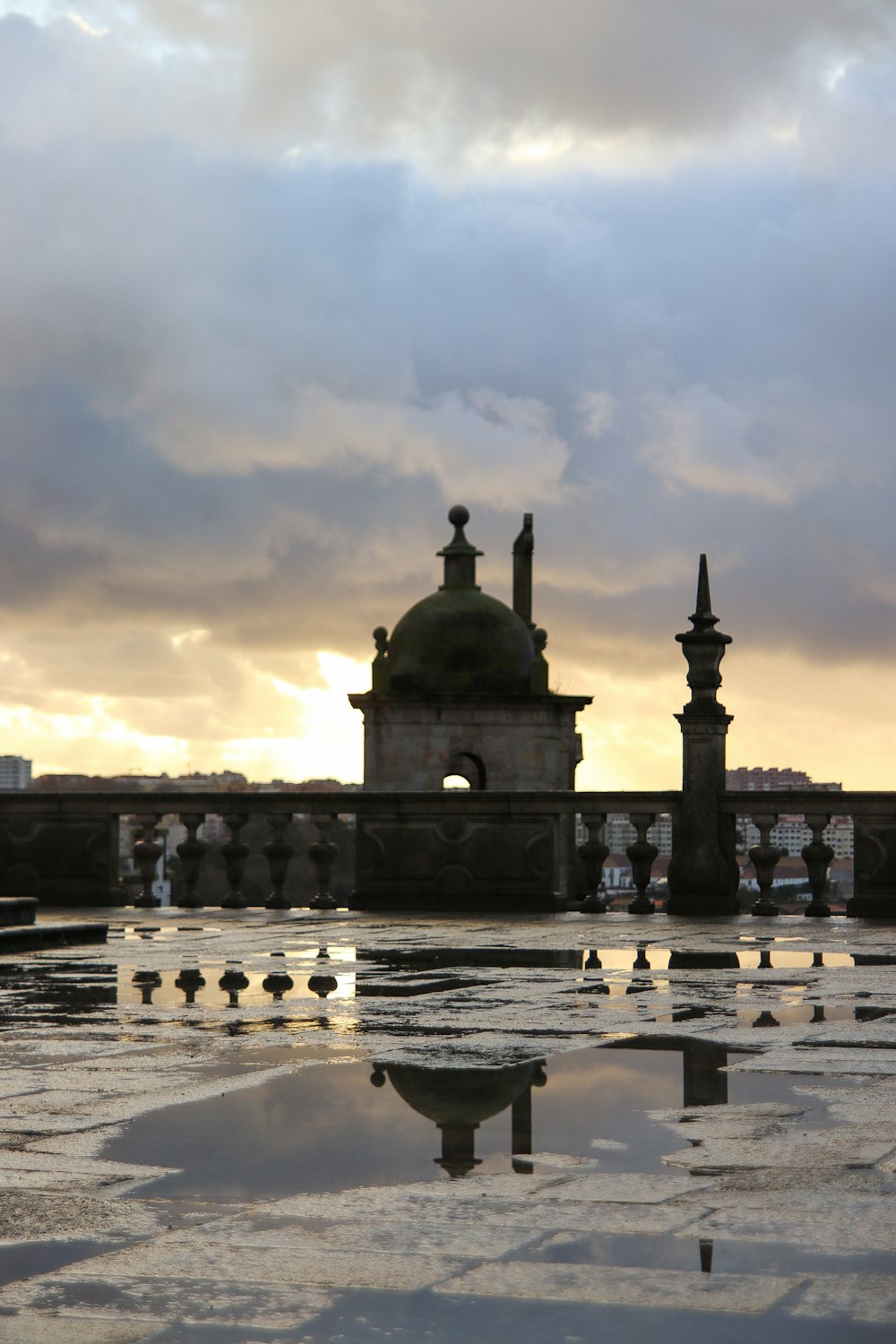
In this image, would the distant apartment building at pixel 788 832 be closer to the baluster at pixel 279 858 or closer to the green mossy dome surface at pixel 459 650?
the baluster at pixel 279 858

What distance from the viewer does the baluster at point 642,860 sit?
16.0 meters

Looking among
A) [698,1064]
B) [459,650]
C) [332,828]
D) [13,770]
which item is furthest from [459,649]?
[13,770]

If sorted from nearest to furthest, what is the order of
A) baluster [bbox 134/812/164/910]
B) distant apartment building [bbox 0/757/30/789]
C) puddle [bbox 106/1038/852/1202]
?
puddle [bbox 106/1038/852/1202], baluster [bbox 134/812/164/910], distant apartment building [bbox 0/757/30/789]

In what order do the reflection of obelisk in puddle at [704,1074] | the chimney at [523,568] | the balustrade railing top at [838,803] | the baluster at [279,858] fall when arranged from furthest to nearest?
the chimney at [523,568], the baluster at [279,858], the balustrade railing top at [838,803], the reflection of obelisk in puddle at [704,1074]

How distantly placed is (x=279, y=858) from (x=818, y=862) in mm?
4844

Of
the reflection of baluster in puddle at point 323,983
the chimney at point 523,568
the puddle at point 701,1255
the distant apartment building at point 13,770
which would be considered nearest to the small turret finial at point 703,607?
the reflection of baluster in puddle at point 323,983

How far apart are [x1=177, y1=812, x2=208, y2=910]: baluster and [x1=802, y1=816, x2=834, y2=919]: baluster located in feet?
18.1

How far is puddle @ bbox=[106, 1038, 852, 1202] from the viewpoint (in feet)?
15.4

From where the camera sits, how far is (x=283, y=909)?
16938mm

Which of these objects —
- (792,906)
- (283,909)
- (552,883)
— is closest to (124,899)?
(283,909)

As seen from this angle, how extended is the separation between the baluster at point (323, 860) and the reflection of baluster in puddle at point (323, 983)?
623 cm

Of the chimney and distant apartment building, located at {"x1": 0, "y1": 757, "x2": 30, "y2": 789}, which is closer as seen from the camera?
the chimney

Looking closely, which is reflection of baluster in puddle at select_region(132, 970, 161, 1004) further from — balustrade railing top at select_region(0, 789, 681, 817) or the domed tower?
the domed tower

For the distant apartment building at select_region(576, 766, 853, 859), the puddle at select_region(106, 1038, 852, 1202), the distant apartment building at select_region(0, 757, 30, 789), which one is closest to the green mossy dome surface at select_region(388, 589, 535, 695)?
the distant apartment building at select_region(576, 766, 853, 859)
